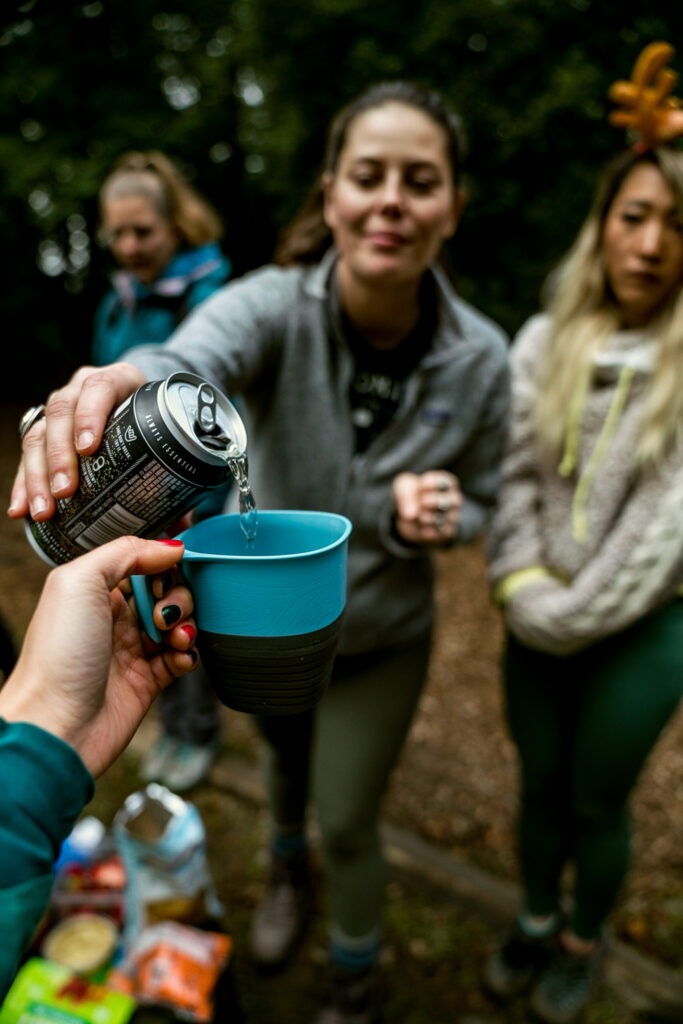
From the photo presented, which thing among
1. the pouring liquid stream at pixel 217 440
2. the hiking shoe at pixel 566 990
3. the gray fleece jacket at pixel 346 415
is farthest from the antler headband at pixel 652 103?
the hiking shoe at pixel 566 990

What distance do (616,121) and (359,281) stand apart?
964 millimetres

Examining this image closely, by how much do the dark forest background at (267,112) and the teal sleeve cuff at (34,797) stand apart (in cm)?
167

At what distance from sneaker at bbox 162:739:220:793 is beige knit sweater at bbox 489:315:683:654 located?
1.61m

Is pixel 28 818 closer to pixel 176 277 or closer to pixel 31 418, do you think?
pixel 31 418

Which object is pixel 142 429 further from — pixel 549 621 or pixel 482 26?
pixel 482 26

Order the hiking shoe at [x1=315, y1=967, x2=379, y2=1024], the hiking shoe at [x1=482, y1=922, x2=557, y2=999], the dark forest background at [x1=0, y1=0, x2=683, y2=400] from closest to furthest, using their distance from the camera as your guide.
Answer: the hiking shoe at [x1=315, y1=967, x2=379, y2=1024] → the hiking shoe at [x1=482, y1=922, x2=557, y2=999] → the dark forest background at [x1=0, y1=0, x2=683, y2=400]

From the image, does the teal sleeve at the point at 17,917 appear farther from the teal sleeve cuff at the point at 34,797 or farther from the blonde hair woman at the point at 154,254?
the blonde hair woman at the point at 154,254

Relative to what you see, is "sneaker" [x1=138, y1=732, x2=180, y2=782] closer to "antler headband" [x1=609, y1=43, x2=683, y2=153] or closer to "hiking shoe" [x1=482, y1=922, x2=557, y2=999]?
"hiking shoe" [x1=482, y1=922, x2=557, y2=999]

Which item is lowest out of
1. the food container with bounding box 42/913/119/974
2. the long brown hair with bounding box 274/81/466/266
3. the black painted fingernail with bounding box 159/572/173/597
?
A: the food container with bounding box 42/913/119/974

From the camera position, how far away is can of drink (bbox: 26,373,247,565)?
82 cm

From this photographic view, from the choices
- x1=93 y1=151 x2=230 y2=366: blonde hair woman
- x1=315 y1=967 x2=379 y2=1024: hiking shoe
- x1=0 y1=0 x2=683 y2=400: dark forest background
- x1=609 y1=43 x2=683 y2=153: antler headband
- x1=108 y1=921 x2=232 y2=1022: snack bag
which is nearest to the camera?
x1=108 y1=921 x2=232 y2=1022: snack bag

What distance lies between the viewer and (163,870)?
1820 millimetres

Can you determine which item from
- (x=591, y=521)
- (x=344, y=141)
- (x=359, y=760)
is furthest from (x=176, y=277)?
(x=359, y=760)

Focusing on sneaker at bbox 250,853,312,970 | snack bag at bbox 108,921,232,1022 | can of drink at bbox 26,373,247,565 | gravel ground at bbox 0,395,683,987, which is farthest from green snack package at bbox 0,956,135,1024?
gravel ground at bbox 0,395,683,987
